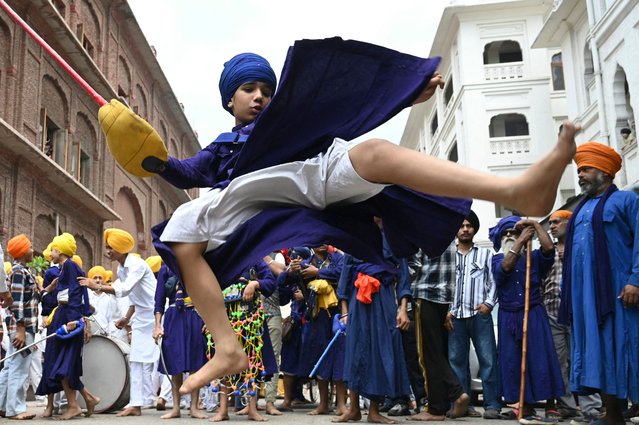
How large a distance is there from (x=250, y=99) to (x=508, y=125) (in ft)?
103

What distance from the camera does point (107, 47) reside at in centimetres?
2734

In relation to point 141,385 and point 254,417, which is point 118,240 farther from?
point 254,417

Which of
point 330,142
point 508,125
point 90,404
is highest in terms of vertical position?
point 508,125

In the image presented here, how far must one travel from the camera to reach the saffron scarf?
6.14 meters

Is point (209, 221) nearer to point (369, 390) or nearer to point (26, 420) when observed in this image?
point (369, 390)

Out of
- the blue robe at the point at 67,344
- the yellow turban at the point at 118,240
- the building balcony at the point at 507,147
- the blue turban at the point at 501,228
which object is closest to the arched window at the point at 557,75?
the building balcony at the point at 507,147

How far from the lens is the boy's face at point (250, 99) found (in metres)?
3.96

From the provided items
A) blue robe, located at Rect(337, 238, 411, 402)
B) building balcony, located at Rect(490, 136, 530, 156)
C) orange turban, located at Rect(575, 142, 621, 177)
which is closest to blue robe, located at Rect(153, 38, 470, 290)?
orange turban, located at Rect(575, 142, 621, 177)

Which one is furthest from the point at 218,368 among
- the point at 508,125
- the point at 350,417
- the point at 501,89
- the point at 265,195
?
the point at 508,125

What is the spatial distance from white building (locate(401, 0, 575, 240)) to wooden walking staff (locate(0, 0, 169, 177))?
28.1 meters

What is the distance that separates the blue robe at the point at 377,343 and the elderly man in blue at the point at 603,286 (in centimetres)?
159

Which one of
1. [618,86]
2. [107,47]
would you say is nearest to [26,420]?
[618,86]

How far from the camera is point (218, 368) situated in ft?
11.1

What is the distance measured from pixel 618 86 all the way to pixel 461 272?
1426cm
